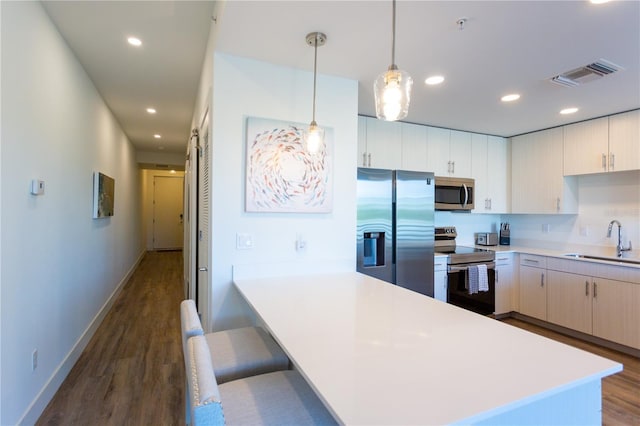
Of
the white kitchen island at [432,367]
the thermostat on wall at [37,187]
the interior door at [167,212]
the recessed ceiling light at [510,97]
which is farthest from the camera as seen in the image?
the interior door at [167,212]

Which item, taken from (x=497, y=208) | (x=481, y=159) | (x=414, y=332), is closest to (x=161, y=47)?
(x=414, y=332)

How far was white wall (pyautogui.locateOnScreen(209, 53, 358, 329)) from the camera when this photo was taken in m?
2.10

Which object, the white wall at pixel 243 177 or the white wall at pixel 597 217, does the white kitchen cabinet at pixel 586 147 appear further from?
the white wall at pixel 243 177

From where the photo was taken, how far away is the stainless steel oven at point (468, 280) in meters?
3.53

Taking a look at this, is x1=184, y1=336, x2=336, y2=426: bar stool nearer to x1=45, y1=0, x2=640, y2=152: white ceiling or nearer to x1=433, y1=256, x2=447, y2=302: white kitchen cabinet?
x1=45, y1=0, x2=640, y2=152: white ceiling

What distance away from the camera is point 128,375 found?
8.57 ft

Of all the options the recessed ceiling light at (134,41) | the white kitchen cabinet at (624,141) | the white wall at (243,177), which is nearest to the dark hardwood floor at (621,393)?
the white kitchen cabinet at (624,141)

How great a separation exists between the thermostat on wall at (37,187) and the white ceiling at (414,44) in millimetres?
1108

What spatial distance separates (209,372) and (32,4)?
7.83 feet

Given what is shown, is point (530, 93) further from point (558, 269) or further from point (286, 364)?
point (286, 364)

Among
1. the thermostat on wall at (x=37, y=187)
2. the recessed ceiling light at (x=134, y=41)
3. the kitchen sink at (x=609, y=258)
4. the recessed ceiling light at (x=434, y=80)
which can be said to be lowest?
the kitchen sink at (x=609, y=258)

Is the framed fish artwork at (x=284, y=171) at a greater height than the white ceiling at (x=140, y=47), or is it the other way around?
the white ceiling at (x=140, y=47)

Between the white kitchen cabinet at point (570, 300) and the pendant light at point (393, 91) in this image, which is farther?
the white kitchen cabinet at point (570, 300)

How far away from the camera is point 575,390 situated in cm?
100
